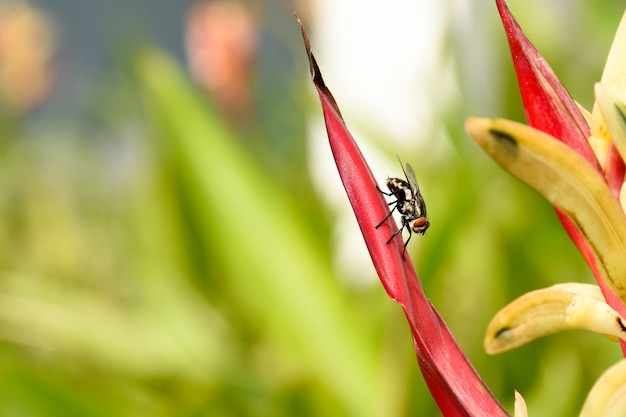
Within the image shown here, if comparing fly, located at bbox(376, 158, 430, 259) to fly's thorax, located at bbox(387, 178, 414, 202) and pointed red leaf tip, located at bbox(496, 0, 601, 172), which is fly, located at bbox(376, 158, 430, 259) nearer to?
fly's thorax, located at bbox(387, 178, 414, 202)

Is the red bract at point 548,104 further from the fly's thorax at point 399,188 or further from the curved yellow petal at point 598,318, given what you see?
the fly's thorax at point 399,188

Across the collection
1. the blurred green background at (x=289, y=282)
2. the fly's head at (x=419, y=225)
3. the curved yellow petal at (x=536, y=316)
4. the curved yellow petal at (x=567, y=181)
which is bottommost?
the curved yellow petal at (x=536, y=316)

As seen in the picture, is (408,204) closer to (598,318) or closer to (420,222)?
(420,222)

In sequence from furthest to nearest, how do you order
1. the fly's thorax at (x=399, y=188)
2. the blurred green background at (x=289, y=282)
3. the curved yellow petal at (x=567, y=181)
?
the blurred green background at (x=289, y=282) → the fly's thorax at (x=399, y=188) → the curved yellow petal at (x=567, y=181)

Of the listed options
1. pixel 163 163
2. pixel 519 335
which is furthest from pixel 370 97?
pixel 519 335

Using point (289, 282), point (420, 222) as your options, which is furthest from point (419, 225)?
point (289, 282)

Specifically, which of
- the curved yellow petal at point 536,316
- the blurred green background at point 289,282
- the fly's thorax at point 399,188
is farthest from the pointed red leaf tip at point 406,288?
the blurred green background at point 289,282

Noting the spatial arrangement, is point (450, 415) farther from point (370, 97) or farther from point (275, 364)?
point (370, 97)
